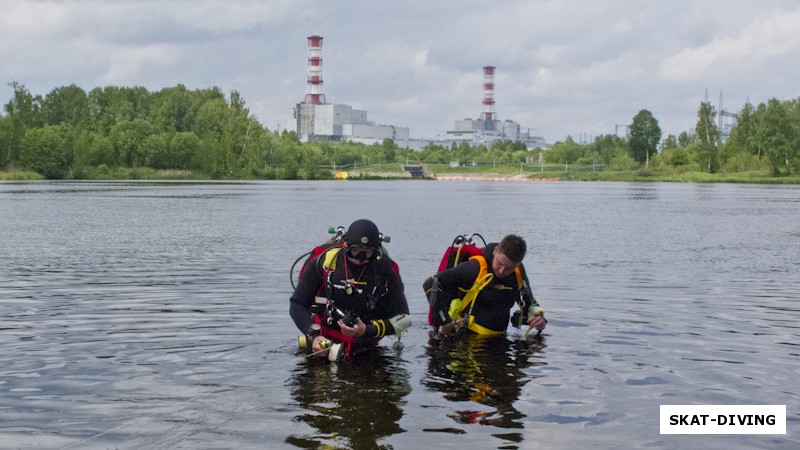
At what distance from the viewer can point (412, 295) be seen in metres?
20.1

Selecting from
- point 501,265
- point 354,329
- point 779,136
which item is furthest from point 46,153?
point 354,329

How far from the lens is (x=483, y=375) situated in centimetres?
1155

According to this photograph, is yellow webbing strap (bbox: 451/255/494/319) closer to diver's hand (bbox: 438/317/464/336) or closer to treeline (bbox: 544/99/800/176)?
diver's hand (bbox: 438/317/464/336)

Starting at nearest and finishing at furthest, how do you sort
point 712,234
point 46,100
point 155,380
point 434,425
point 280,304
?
1. point 434,425
2. point 155,380
3. point 280,304
4. point 712,234
5. point 46,100

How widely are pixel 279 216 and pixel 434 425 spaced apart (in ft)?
152

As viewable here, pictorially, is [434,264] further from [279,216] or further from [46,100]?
[46,100]

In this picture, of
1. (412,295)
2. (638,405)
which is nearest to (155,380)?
(638,405)

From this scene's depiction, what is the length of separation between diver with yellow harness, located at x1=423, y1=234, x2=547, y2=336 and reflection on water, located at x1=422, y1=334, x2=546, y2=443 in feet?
1.08

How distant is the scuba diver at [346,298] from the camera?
11125 millimetres

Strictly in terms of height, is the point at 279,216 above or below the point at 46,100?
below

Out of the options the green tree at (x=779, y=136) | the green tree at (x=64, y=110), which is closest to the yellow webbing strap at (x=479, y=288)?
the green tree at (x=779, y=136)

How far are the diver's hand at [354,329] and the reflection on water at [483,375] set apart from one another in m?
1.01

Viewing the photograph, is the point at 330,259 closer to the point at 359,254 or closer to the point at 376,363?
the point at 359,254

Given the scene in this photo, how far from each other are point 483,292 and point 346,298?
253 centimetres
